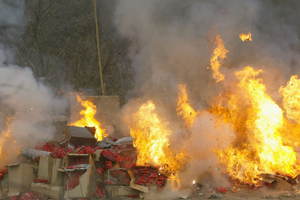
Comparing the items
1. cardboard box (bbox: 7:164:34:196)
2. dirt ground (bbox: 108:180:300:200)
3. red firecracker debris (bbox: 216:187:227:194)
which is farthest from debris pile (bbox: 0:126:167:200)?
red firecracker debris (bbox: 216:187:227:194)

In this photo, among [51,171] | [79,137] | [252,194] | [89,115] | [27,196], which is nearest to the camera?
[27,196]

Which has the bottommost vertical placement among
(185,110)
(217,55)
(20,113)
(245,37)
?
(20,113)

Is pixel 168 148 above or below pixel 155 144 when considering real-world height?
below

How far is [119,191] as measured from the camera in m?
7.35

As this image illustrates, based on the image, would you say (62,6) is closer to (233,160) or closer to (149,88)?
(149,88)

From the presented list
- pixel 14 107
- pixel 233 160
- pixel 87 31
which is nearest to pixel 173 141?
pixel 233 160

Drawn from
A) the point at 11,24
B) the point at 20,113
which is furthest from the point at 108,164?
the point at 11,24

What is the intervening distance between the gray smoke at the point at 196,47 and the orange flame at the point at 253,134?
866 millimetres

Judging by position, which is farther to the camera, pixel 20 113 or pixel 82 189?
pixel 20 113

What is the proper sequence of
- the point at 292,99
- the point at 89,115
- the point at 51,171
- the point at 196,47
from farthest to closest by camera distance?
the point at 196,47 < the point at 89,115 < the point at 292,99 < the point at 51,171

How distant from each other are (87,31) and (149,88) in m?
7.87

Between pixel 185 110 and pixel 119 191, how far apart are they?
4591 mm

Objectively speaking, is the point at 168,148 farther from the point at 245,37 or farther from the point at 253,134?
the point at 245,37

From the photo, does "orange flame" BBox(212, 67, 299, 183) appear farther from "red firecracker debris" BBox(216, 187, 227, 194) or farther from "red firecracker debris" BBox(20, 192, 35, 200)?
"red firecracker debris" BBox(20, 192, 35, 200)
